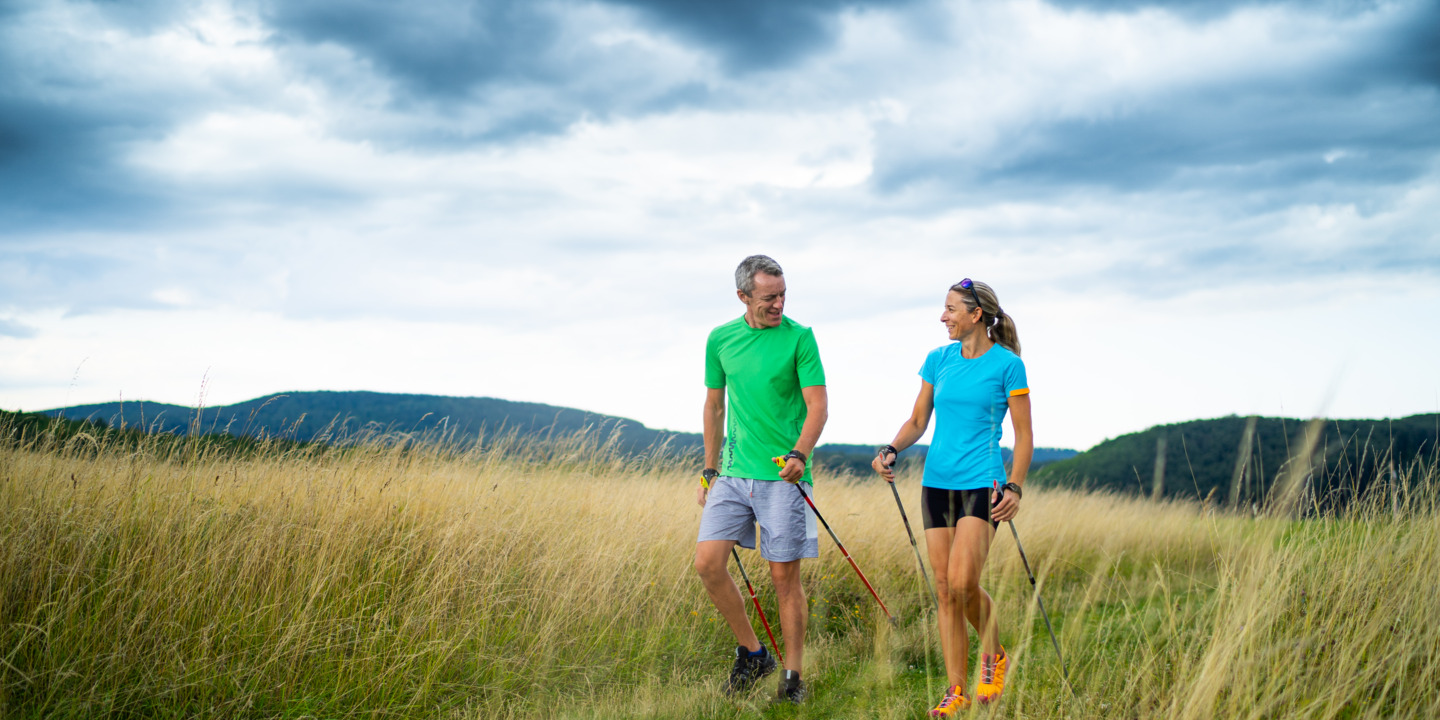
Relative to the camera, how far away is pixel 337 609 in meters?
4.37

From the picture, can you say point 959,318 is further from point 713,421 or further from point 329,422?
point 329,422

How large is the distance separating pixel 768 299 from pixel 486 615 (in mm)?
2423

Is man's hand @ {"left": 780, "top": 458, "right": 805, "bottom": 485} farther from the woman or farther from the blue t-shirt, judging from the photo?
the blue t-shirt

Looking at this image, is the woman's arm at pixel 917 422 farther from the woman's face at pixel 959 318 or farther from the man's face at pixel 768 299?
the man's face at pixel 768 299

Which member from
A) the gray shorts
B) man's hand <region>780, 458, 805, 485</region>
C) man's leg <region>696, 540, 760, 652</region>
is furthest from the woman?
man's leg <region>696, 540, 760, 652</region>

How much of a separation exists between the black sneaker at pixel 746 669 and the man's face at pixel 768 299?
1.83 metres

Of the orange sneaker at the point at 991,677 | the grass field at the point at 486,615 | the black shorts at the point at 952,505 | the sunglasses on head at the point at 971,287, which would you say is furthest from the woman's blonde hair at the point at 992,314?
the orange sneaker at the point at 991,677

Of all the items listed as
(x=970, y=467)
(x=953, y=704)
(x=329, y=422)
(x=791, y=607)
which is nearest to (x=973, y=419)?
(x=970, y=467)

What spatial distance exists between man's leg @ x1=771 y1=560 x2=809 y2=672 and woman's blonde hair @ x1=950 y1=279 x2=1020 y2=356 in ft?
5.15

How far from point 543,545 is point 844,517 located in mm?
3814

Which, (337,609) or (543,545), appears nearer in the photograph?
(337,609)

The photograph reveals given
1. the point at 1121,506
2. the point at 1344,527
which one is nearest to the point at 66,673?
the point at 1344,527

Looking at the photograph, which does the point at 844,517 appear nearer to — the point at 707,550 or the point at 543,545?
the point at 543,545

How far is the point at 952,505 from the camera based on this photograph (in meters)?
3.84
